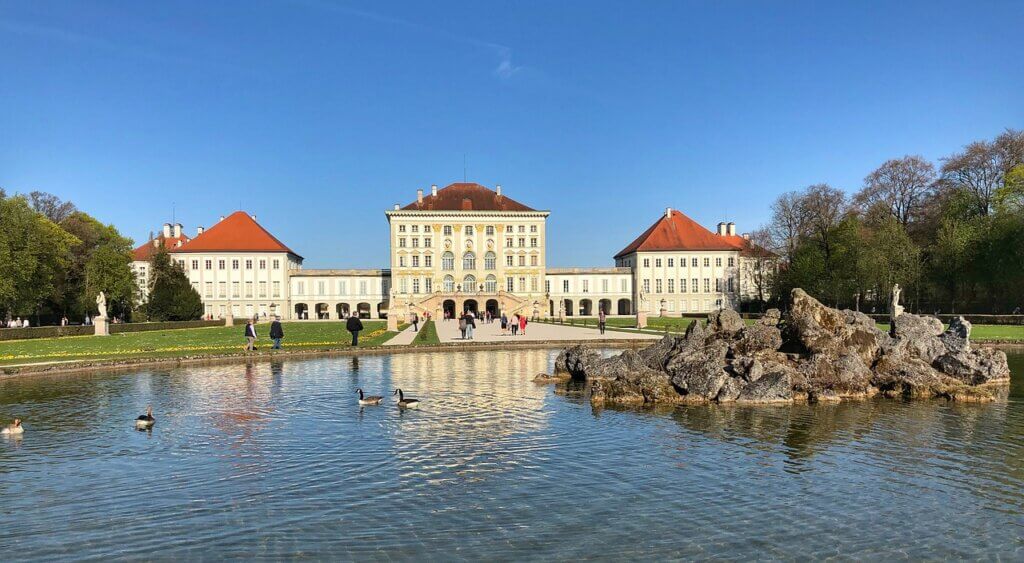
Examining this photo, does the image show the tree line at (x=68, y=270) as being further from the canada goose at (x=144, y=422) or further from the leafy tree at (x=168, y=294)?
the canada goose at (x=144, y=422)

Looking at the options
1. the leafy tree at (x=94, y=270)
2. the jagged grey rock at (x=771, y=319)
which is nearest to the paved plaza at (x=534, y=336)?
the jagged grey rock at (x=771, y=319)

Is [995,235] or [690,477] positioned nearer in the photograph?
[690,477]

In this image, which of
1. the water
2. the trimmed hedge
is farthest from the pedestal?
the water

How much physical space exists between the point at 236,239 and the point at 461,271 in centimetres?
2962

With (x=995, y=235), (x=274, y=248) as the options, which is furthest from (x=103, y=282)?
(x=995, y=235)

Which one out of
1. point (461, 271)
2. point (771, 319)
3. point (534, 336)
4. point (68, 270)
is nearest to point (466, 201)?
point (461, 271)

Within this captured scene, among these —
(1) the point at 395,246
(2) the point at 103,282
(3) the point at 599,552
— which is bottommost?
(3) the point at 599,552

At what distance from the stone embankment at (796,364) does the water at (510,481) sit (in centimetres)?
99

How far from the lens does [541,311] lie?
88.4 m

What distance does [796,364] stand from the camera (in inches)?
699

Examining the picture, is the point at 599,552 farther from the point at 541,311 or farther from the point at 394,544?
the point at 541,311

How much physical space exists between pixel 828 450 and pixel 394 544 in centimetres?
755

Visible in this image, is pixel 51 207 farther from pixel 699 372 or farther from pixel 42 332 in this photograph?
pixel 699 372

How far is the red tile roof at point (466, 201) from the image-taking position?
88312 mm
